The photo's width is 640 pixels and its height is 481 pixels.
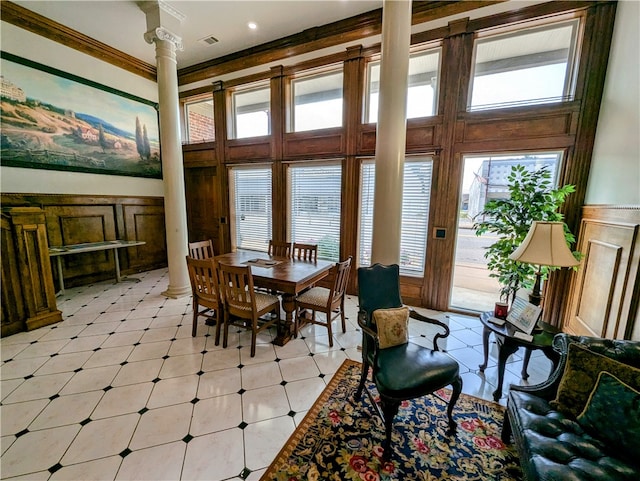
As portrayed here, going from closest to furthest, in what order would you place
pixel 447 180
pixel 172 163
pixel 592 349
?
pixel 592 349
pixel 447 180
pixel 172 163

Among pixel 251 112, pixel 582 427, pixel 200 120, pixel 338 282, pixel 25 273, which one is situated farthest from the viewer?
pixel 200 120

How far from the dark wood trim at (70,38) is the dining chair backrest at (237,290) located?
4614 millimetres

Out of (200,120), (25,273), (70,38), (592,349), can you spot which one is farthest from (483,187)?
(70,38)

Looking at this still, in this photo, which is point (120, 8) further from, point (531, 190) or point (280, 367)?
point (531, 190)

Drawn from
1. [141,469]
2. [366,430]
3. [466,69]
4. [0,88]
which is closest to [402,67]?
[466,69]

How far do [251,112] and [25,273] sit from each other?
154 inches

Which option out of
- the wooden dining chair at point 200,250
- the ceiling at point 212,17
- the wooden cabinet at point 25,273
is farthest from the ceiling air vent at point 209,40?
the wooden cabinet at point 25,273

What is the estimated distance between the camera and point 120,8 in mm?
3453

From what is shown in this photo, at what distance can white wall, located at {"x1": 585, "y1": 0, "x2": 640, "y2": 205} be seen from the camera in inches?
78.7

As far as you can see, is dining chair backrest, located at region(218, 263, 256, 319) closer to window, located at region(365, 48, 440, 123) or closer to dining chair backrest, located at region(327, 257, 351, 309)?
dining chair backrest, located at region(327, 257, 351, 309)

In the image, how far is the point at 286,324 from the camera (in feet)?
9.30

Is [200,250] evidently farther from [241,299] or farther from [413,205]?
[413,205]

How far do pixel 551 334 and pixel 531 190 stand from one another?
1262 mm

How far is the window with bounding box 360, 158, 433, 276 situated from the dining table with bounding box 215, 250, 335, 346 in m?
1.27
